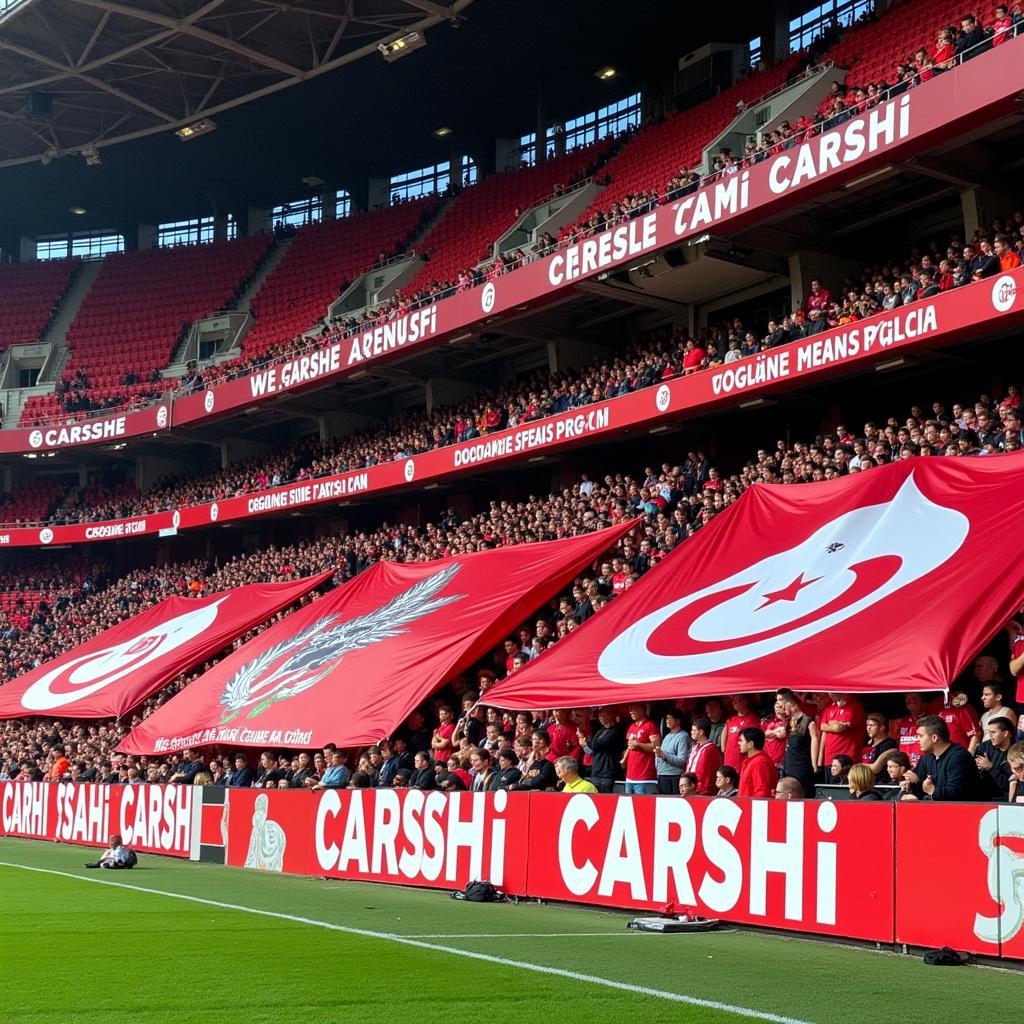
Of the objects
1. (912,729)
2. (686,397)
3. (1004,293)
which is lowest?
(912,729)

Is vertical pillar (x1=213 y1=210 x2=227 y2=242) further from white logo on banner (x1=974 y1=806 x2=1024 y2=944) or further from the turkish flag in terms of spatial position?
white logo on banner (x1=974 y1=806 x2=1024 y2=944)

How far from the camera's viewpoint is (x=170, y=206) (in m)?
54.2

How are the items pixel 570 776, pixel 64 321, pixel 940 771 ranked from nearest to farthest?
pixel 940 771, pixel 570 776, pixel 64 321

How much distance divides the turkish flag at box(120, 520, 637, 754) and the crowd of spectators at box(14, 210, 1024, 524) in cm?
500

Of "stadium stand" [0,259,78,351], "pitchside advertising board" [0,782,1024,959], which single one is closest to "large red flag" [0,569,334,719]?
"pitchside advertising board" [0,782,1024,959]

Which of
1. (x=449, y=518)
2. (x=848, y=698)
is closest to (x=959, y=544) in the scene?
(x=848, y=698)

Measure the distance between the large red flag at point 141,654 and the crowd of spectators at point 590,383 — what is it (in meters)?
5.35

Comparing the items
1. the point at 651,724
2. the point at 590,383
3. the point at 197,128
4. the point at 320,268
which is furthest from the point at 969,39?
the point at 320,268

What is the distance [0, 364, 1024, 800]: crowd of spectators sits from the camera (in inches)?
471

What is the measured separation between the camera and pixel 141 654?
32125 mm

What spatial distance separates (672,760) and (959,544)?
12.6 ft

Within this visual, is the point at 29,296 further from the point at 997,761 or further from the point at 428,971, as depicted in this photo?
the point at 428,971

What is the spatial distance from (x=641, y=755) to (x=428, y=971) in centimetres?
671

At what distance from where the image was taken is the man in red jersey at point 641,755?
14.6 m
